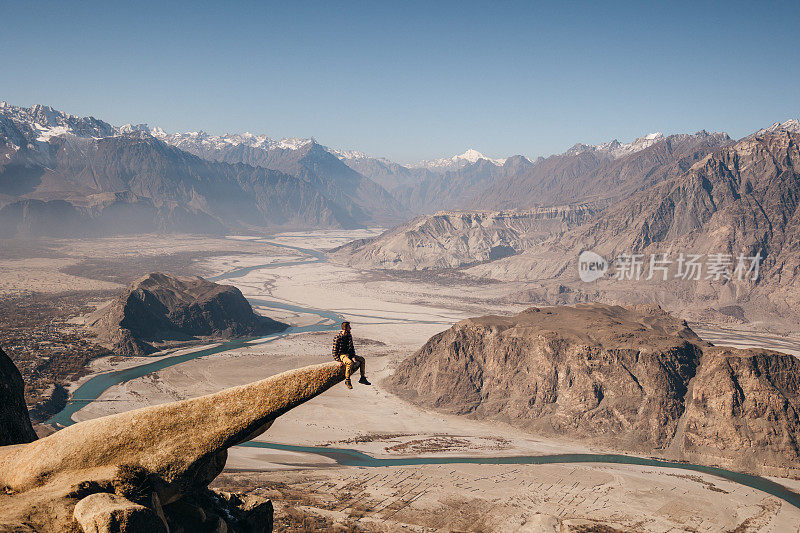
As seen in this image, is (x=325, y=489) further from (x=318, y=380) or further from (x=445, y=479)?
(x=318, y=380)

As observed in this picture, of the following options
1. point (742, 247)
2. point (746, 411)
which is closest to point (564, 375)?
point (746, 411)

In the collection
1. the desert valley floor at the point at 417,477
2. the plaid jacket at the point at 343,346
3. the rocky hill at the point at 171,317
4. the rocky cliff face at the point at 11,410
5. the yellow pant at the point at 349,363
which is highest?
the plaid jacket at the point at 343,346

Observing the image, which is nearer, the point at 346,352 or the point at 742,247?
the point at 346,352

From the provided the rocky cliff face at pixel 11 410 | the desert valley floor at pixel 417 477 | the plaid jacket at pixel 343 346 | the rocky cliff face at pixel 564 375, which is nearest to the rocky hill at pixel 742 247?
the rocky cliff face at pixel 564 375

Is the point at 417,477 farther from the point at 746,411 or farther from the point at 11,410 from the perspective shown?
the point at 746,411

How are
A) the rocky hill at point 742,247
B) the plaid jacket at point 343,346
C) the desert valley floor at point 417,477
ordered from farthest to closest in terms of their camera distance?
the rocky hill at point 742,247 < the desert valley floor at point 417,477 < the plaid jacket at point 343,346

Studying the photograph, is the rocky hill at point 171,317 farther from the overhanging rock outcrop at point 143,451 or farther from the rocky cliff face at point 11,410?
the overhanging rock outcrop at point 143,451
